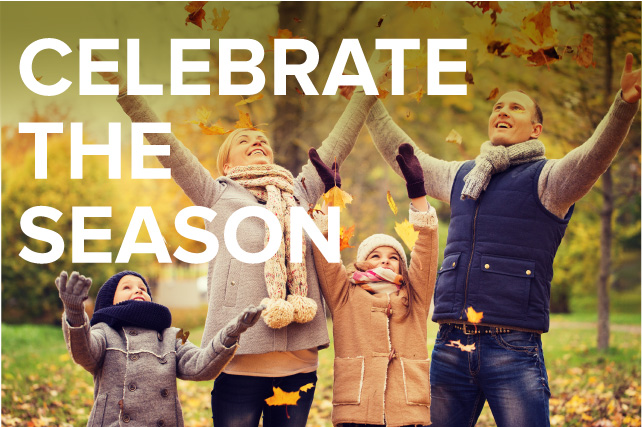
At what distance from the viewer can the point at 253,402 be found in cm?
294

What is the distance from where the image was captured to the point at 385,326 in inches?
124

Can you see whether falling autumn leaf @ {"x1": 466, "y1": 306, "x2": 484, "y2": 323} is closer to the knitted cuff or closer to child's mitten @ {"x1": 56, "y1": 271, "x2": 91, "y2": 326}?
the knitted cuff

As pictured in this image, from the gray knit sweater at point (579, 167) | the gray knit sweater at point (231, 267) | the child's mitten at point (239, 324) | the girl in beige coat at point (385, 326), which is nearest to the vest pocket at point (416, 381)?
the girl in beige coat at point (385, 326)

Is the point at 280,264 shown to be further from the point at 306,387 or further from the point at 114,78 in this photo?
the point at 114,78

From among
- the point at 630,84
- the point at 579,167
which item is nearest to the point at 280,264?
the point at 579,167

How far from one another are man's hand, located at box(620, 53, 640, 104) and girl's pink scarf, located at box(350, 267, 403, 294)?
51.0 inches

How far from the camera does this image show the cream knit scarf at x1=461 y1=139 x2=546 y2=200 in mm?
3084

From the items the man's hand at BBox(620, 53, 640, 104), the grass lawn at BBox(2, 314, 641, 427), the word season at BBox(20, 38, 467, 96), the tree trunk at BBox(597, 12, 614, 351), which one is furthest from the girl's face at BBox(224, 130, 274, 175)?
the tree trunk at BBox(597, 12, 614, 351)

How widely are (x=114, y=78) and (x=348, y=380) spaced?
178cm

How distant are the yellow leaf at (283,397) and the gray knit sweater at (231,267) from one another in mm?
190

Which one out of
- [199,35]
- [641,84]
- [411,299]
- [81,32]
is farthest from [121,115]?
[641,84]

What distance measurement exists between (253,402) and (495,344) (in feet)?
3.64

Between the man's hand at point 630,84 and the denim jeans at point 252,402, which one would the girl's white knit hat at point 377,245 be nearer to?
the denim jeans at point 252,402

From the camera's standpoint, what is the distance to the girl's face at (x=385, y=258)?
3328 millimetres
